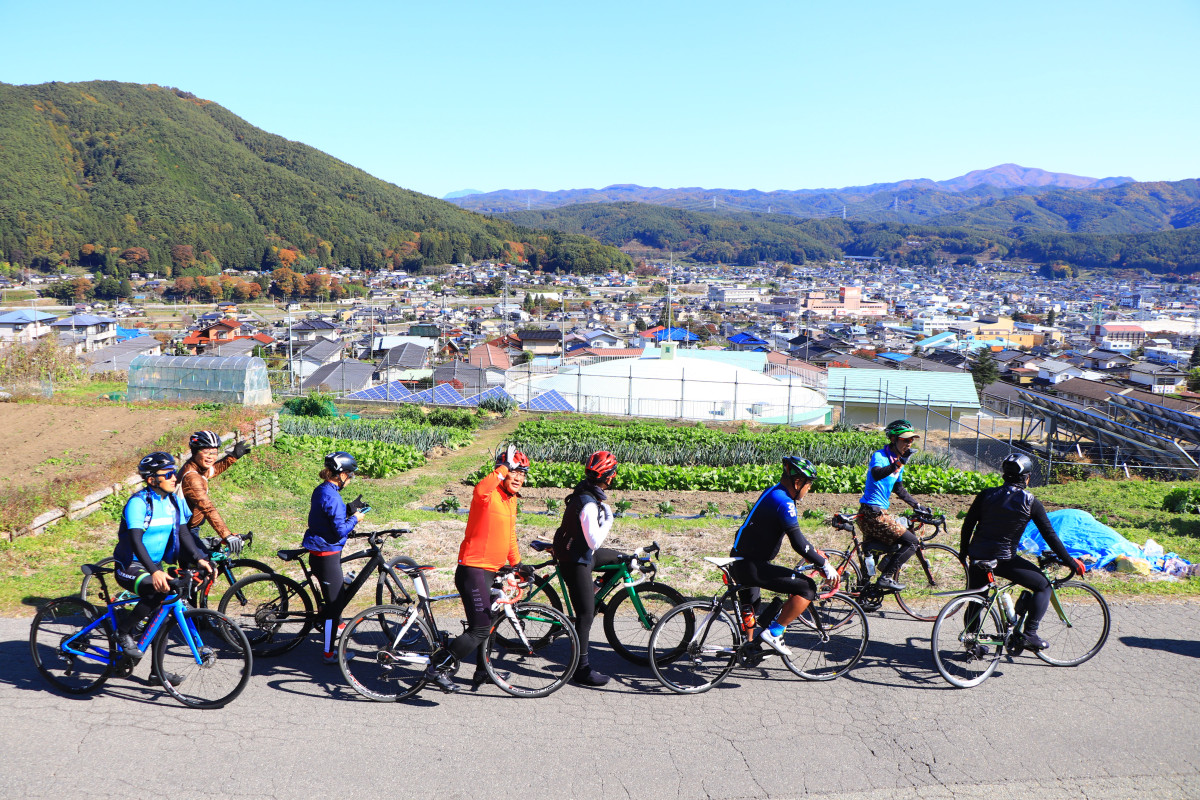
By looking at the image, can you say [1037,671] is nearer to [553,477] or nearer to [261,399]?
[553,477]

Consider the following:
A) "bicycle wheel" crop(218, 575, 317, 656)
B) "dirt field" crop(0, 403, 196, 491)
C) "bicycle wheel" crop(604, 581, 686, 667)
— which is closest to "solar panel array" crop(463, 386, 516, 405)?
"dirt field" crop(0, 403, 196, 491)

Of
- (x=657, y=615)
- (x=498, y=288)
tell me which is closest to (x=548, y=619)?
(x=657, y=615)

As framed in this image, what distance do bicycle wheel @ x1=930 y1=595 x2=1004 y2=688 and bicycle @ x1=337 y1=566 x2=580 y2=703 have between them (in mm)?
2449

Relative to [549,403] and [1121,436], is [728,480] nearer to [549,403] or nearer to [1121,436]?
[1121,436]

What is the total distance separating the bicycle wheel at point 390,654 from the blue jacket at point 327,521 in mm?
540

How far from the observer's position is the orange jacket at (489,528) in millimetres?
Answer: 4609

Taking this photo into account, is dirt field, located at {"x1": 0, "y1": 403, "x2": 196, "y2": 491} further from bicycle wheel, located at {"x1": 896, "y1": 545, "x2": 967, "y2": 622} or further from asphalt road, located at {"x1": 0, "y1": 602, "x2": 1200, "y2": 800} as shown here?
bicycle wheel, located at {"x1": 896, "y1": 545, "x2": 967, "y2": 622}

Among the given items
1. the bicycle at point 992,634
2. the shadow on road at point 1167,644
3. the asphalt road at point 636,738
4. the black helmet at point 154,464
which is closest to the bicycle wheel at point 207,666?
the asphalt road at point 636,738

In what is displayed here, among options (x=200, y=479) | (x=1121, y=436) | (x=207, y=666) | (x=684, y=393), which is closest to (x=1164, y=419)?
(x=1121, y=436)

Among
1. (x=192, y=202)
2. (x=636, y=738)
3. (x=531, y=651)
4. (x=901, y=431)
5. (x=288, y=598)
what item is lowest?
(x=636, y=738)

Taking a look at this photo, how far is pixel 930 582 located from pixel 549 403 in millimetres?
21420

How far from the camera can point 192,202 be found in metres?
134

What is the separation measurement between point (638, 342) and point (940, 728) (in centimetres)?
6796

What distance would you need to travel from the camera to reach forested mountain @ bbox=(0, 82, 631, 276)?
11869 cm
